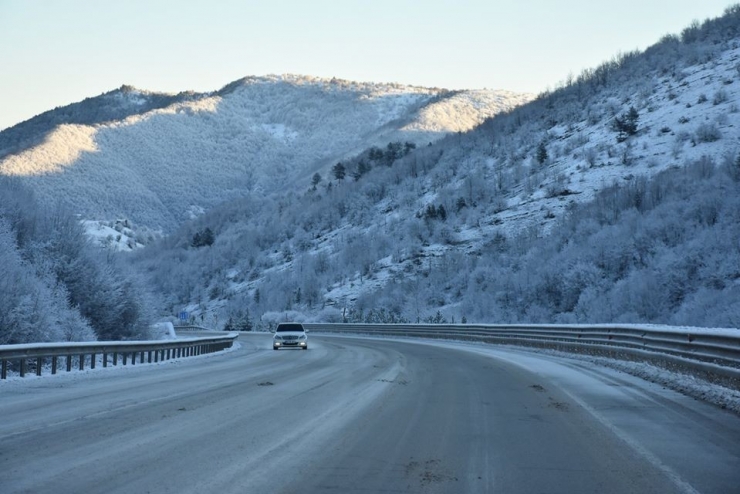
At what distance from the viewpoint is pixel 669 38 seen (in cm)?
9775

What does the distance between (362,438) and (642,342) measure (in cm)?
1195

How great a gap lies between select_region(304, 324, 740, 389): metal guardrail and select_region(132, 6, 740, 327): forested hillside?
8668 mm

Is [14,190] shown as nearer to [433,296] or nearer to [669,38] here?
[433,296]

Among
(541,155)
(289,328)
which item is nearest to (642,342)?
(289,328)

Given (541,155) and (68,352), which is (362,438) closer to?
(68,352)

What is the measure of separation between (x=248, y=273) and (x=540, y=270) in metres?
61.0

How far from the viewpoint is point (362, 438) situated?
26.4 feet

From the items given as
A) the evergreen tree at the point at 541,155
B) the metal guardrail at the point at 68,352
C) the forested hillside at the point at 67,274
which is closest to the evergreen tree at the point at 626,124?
the evergreen tree at the point at 541,155

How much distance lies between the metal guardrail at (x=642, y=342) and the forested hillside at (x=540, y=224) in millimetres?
8668

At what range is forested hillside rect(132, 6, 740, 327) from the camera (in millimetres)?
47125

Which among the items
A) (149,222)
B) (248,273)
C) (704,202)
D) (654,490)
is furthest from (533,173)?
(149,222)

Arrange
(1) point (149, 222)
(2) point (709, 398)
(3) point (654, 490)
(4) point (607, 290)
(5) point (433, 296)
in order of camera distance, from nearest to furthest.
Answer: (3) point (654, 490) < (2) point (709, 398) < (4) point (607, 290) < (5) point (433, 296) < (1) point (149, 222)

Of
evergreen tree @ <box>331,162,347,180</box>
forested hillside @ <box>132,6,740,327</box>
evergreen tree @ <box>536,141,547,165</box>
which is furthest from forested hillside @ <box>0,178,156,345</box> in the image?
evergreen tree @ <box>331,162,347,180</box>

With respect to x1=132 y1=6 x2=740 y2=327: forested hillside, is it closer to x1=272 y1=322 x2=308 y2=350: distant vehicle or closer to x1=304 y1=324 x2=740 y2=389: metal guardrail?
x1=304 y1=324 x2=740 y2=389: metal guardrail
